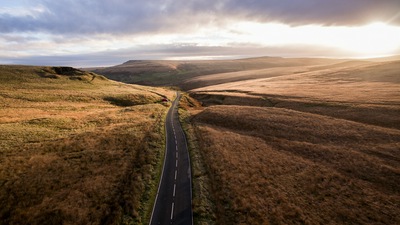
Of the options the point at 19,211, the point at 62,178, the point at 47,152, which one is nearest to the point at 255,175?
the point at 62,178

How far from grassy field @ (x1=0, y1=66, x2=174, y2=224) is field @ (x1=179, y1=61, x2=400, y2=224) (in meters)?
7.07

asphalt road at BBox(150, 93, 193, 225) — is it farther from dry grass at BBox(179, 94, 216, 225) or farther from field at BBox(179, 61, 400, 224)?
field at BBox(179, 61, 400, 224)

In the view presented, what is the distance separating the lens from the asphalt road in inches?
744

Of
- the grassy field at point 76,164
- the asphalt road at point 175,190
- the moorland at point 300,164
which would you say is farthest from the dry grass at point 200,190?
the grassy field at point 76,164

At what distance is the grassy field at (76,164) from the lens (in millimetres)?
19047

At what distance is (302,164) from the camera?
2791 cm

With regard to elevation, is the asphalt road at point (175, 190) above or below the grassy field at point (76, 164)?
below

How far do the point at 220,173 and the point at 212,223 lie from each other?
7.97 metres

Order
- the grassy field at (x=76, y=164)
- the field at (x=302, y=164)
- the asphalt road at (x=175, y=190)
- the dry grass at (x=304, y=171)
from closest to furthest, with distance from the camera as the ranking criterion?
the asphalt road at (x=175, y=190)
the grassy field at (x=76, y=164)
the dry grass at (x=304, y=171)
the field at (x=302, y=164)

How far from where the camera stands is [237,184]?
23672 millimetres

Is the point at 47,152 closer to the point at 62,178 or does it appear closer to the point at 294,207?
the point at 62,178

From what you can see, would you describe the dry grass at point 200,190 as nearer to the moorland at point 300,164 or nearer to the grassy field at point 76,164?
the moorland at point 300,164

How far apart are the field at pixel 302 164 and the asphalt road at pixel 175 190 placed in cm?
123

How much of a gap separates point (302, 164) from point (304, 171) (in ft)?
6.02
